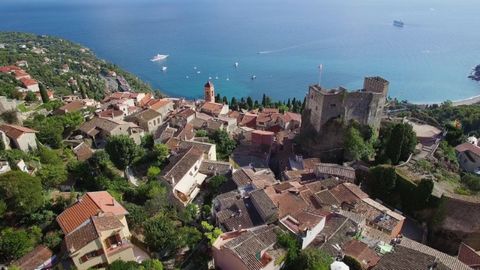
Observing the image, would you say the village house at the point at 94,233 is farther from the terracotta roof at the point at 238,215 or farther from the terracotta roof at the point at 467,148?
the terracotta roof at the point at 467,148

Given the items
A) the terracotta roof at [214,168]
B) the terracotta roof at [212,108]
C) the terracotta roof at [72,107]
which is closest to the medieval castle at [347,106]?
the terracotta roof at [214,168]

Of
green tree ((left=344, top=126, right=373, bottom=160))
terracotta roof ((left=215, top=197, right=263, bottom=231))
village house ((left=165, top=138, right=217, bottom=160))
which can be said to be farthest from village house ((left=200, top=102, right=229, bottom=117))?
terracotta roof ((left=215, top=197, right=263, bottom=231))

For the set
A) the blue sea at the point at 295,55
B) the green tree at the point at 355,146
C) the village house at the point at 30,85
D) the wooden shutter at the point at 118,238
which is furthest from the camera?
the blue sea at the point at 295,55

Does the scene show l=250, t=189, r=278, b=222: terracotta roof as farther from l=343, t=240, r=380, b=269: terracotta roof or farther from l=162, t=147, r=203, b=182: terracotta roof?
l=162, t=147, r=203, b=182: terracotta roof

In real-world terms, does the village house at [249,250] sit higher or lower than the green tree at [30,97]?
higher

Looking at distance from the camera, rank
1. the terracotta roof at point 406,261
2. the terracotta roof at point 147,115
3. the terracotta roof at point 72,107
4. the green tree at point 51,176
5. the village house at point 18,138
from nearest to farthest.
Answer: the terracotta roof at point 406,261 < the green tree at point 51,176 < the village house at point 18,138 < the terracotta roof at point 147,115 < the terracotta roof at point 72,107

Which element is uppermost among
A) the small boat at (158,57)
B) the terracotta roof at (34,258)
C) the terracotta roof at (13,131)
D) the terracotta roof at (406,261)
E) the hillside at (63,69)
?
the terracotta roof at (13,131)

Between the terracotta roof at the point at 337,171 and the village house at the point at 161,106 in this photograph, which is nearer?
the terracotta roof at the point at 337,171
